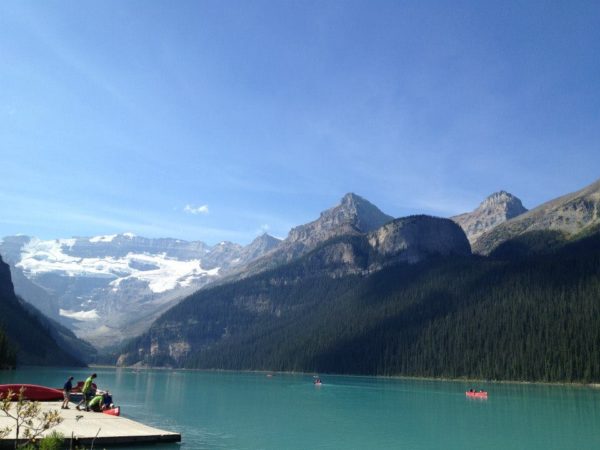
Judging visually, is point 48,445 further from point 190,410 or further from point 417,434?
point 190,410

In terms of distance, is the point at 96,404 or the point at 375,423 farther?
the point at 375,423

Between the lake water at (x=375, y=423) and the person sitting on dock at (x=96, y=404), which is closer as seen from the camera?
the lake water at (x=375, y=423)

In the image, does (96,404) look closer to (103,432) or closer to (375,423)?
(103,432)

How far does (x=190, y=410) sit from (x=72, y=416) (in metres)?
33.5

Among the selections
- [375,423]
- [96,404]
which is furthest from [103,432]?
[375,423]

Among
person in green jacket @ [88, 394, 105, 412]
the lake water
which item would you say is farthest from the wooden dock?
person in green jacket @ [88, 394, 105, 412]

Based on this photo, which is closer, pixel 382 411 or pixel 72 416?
pixel 72 416

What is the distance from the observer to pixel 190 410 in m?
73.9

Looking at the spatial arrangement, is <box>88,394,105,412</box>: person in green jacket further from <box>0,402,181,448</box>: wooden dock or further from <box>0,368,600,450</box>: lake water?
<box>0,368,600,450</box>: lake water

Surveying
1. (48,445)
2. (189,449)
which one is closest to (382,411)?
(189,449)

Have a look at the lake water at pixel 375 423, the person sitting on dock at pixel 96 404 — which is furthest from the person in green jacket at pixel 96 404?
the lake water at pixel 375 423

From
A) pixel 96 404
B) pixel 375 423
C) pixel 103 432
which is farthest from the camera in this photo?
pixel 375 423

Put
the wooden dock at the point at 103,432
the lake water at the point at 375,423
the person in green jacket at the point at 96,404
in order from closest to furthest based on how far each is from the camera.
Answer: the wooden dock at the point at 103,432
the lake water at the point at 375,423
the person in green jacket at the point at 96,404

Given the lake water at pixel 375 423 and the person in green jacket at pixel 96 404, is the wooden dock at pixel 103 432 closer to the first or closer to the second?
the lake water at pixel 375 423
